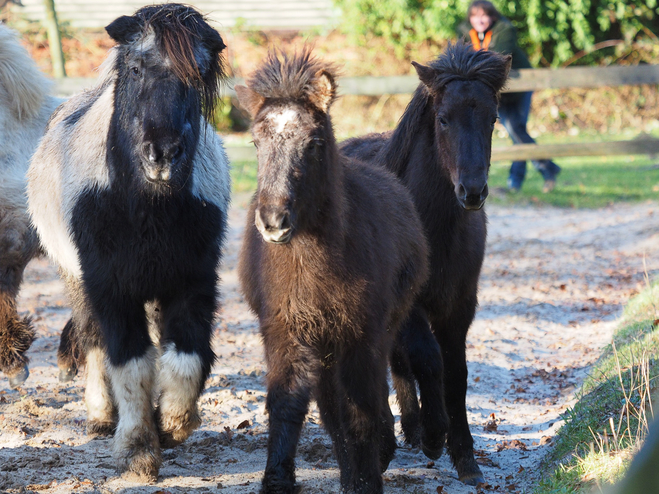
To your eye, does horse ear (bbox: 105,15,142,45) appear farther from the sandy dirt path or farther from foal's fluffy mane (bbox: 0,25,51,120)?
the sandy dirt path

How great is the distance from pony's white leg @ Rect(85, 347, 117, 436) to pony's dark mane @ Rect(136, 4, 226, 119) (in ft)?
5.73

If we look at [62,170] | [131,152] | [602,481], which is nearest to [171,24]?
[131,152]

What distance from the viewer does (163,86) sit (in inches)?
152

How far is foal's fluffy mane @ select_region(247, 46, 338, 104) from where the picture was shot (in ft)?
11.1

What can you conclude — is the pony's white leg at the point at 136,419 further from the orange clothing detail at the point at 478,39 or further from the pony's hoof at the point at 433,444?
the orange clothing detail at the point at 478,39

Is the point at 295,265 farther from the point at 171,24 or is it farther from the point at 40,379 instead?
the point at 40,379

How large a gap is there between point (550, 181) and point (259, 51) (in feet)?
36.2

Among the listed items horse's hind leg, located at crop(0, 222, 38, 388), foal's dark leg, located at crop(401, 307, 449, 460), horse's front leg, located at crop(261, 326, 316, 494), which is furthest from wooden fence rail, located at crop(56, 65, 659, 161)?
horse's front leg, located at crop(261, 326, 316, 494)

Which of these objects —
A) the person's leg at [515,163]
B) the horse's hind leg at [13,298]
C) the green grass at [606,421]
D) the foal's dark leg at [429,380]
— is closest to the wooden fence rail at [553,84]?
the person's leg at [515,163]

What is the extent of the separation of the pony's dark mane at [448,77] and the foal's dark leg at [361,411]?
1.74 metres

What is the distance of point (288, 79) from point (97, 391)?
2.55 m

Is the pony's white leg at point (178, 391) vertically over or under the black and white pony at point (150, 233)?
under

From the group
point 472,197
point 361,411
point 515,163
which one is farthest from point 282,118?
point 515,163

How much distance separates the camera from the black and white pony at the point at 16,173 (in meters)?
5.25
